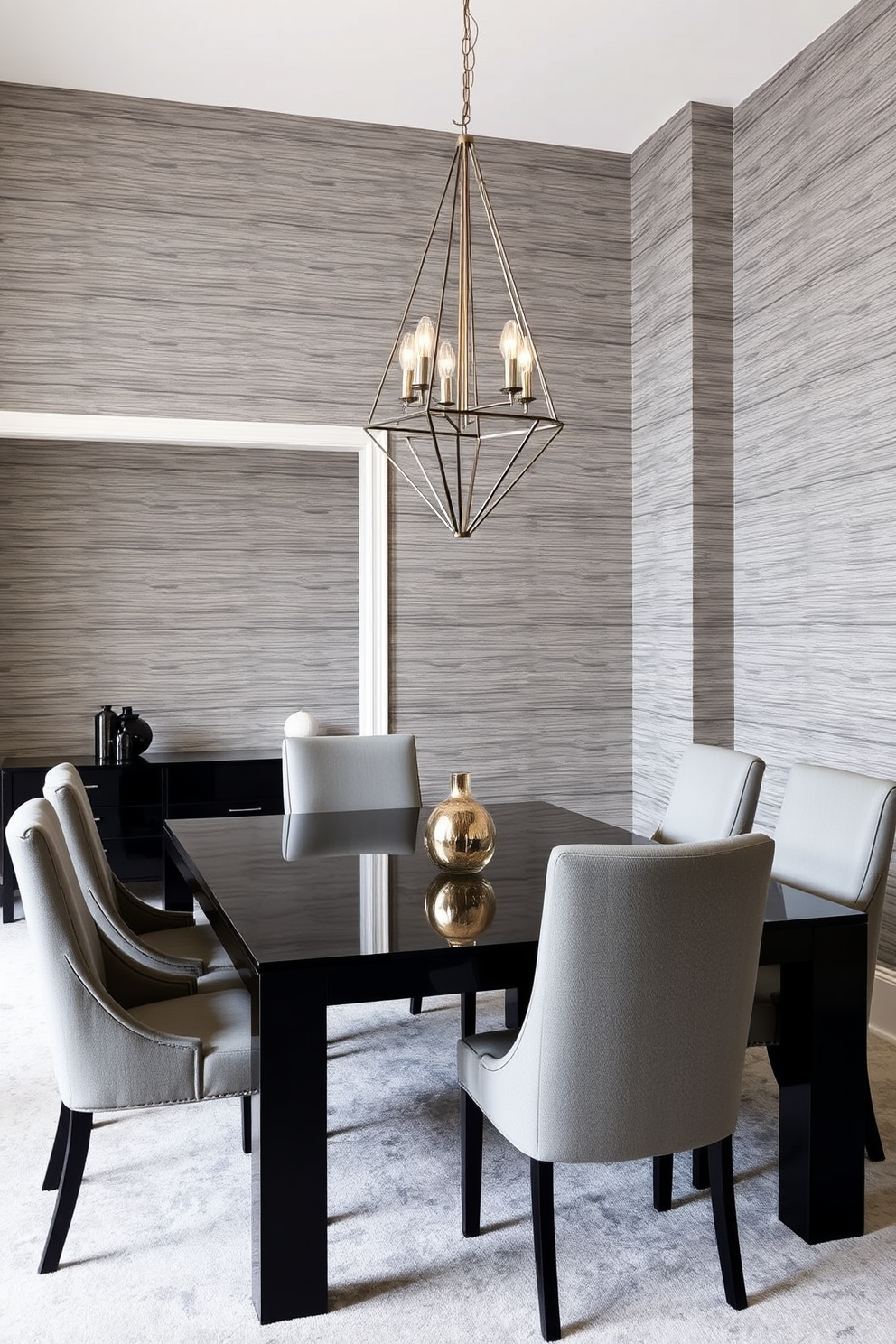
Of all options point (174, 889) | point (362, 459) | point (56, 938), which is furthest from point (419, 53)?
point (56, 938)

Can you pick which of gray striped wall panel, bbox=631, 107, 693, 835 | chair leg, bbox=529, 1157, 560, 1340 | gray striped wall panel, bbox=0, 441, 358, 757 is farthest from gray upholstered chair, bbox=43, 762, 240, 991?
gray striped wall panel, bbox=0, 441, 358, 757

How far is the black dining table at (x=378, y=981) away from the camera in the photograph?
1.88 meters

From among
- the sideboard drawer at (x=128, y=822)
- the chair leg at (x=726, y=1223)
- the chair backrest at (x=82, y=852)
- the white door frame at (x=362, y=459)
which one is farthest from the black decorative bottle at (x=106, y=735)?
the chair leg at (x=726, y=1223)

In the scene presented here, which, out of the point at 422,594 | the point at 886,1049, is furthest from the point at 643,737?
the point at 886,1049

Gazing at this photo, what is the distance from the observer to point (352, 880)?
2447 mm

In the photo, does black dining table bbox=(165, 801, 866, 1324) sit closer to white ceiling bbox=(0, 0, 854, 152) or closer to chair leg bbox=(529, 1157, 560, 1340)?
chair leg bbox=(529, 1157, 560, 1340)

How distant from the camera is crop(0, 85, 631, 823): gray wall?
14.6 ft

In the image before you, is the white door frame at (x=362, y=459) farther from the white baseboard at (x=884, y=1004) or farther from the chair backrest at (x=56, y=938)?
the chair backrest at (x=56, y=938)

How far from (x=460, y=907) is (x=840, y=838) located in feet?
3.02

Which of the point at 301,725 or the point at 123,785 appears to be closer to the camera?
the point at 123,785

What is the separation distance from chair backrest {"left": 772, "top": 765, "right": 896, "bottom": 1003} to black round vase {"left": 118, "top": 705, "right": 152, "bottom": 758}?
3.19m

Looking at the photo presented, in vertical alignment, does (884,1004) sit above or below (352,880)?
below

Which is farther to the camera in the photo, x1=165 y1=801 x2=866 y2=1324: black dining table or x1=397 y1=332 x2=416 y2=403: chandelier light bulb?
x1=397 y1=332 x2=416 y2=403: chandelier light bulb

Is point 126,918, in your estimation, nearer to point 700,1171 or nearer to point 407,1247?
point 407,1247
